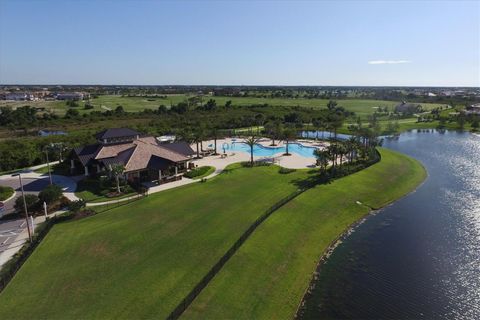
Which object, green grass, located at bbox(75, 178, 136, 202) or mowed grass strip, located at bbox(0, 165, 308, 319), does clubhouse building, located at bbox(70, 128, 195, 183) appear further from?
mowed grass strip, located at bbox(0, 165, 308, 319)

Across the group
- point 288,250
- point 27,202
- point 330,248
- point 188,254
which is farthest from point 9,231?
point 330,248

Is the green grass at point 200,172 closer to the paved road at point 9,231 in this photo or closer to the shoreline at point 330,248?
the paved road at point 9,231

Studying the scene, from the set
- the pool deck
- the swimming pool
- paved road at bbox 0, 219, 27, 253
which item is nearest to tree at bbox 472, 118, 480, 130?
the swimming pool

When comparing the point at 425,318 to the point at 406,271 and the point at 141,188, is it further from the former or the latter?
the point at 141,188

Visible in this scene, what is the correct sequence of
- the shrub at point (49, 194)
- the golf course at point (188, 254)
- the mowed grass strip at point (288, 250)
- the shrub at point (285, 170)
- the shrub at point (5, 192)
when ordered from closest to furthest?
the golf course at point (188, 254)
the mowed grass strip at point (288, 250)
the shrub at point (49, 194)
the shrub at point (5, 192)
the shrub at point (285, 170)

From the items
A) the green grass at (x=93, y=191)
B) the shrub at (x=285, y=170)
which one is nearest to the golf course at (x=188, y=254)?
the green grass at (x=93, y=191)
